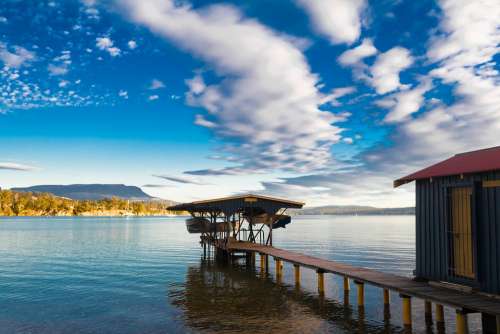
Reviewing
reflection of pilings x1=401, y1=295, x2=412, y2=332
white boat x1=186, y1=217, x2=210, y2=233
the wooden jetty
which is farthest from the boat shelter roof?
reflection of pilings x1=401, y1=295, x2=412, y2=332

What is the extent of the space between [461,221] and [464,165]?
2140mm

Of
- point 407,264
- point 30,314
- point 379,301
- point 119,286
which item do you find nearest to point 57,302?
point 30,314

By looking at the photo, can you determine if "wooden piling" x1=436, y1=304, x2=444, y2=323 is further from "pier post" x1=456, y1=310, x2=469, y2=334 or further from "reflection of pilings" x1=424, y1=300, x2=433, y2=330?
"pier post" x1=456, y1=310, x2=469, y2=334

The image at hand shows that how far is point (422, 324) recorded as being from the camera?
16.7 metres

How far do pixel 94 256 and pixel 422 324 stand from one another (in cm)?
3461

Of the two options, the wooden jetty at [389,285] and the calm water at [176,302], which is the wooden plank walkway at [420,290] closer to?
the wooden jetty at [389,285]

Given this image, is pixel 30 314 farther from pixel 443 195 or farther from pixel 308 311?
pixel 443 195

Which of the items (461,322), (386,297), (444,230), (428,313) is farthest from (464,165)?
(386,297)

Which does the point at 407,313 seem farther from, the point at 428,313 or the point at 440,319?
the point at 428,313

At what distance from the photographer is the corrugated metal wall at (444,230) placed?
13.3m

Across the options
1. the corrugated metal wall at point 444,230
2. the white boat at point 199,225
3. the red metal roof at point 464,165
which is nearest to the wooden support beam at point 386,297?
the corrugated metal wall at point 444,230

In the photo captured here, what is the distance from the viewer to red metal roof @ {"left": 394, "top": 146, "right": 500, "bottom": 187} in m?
13.9

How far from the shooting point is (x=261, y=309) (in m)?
19.3

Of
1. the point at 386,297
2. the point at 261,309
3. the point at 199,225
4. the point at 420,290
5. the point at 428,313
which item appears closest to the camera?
the point at 420,290
